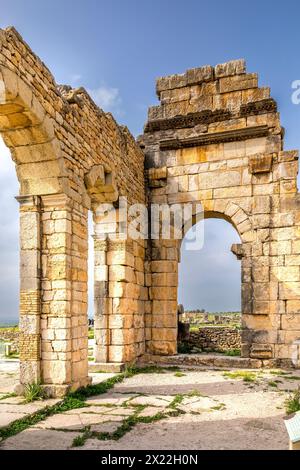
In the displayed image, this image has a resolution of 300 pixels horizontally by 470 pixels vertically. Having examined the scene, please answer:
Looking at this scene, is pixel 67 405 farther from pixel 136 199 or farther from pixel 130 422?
pixel 136 199

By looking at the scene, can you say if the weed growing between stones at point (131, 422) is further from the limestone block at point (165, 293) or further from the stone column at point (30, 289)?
the limestone block at point (165, 293)

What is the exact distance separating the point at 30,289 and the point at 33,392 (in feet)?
4.68

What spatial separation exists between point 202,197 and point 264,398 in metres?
4.96

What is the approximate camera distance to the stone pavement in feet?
12.8

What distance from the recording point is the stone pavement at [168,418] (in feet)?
12.8

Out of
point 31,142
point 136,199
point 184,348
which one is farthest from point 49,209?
point 184,348

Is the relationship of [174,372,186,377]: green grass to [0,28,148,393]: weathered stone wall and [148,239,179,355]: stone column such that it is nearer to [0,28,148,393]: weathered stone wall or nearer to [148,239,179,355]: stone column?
[148,239,179,355]: stone column

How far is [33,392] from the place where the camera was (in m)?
5.39

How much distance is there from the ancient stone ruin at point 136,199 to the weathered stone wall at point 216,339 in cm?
184

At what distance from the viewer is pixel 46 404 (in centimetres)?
509

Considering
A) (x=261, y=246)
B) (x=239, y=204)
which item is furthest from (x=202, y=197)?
(x=261, y=246)

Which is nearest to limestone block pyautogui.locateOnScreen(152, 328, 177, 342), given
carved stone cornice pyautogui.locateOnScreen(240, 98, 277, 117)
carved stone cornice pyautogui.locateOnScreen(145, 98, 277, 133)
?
carved stone cornice pyautogui.locateOnScreen(145, 98, 277, 133)

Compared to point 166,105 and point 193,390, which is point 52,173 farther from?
point 166,105

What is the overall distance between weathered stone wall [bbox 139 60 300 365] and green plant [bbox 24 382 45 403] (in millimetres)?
4136
